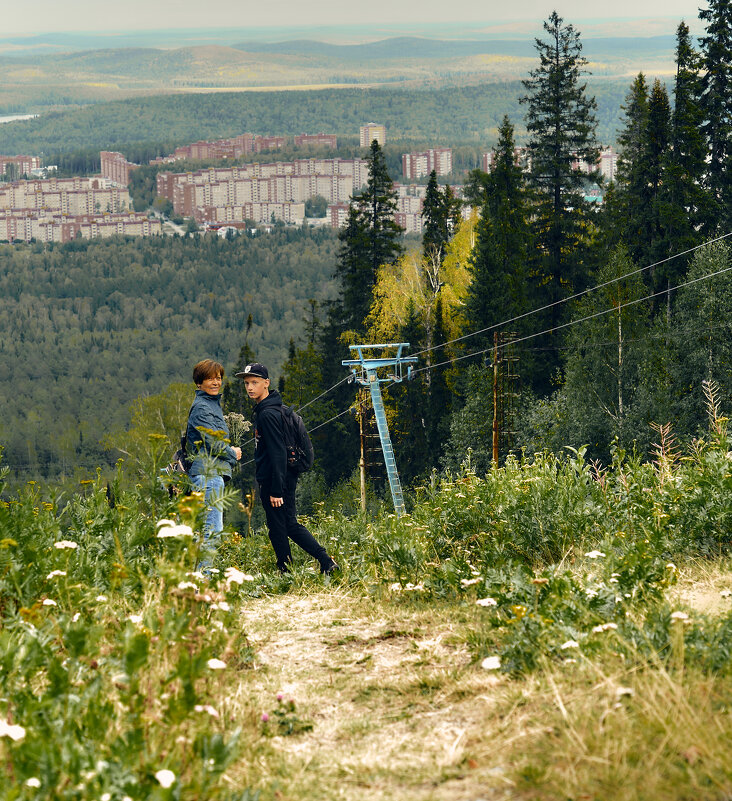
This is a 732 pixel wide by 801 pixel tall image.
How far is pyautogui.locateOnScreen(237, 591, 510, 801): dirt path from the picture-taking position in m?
3.47

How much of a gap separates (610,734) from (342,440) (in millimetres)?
55097

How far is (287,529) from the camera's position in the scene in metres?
7.27

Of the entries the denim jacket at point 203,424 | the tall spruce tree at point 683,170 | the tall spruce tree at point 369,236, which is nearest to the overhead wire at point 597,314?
the tall spruce tree at point 683,170

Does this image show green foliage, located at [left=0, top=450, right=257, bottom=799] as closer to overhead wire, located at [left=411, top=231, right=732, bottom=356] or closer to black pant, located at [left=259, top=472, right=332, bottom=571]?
black pant, located at [left=259, top=472, right=332, bottom=571]

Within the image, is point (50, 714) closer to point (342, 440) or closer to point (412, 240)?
point (342, 440)

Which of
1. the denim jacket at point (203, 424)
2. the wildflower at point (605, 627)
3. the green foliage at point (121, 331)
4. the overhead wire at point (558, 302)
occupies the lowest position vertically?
the green foliage at point (121, 331)

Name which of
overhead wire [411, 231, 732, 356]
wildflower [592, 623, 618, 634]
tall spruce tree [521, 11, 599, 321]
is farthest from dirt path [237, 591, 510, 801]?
tall spruce tree [521, 11, 599, 321]

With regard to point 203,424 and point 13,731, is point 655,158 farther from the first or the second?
point 13,731

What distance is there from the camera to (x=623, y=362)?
130 ft

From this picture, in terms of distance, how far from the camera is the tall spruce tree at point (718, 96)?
1673 inches

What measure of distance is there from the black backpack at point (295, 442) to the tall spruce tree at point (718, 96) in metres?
39.1

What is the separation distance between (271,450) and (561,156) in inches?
1757

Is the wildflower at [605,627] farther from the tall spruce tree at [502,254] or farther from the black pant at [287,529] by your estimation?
the tall spruce tree at [502,254]

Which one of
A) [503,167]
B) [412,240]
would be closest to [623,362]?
[503,167]
